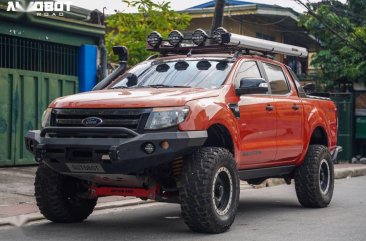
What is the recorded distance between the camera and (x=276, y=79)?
9.41 metres

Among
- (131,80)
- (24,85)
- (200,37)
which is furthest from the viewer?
(24,85)

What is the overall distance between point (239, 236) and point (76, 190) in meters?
1.99

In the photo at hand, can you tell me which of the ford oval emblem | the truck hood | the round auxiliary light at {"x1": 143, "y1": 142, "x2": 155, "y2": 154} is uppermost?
the truck hood

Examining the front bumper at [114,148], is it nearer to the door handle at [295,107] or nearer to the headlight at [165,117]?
the headlight at [165,117]

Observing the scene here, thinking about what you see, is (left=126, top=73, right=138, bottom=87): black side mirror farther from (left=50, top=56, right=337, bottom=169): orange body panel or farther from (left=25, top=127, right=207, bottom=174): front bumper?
(left=25, top=127, right=207, bottom=174): front bumper

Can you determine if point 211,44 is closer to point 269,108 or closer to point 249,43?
point 249,43

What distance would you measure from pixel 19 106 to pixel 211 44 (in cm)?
529

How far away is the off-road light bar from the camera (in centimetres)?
860

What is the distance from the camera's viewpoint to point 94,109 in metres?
7.18

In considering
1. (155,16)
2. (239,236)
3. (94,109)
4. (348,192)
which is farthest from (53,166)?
(155,16)

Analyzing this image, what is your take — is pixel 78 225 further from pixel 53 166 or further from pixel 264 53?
pixel 264 53

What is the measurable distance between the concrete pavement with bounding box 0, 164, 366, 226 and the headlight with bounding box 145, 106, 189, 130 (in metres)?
2.21

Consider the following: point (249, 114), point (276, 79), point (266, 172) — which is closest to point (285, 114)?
point (276, 79)
